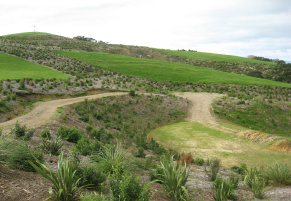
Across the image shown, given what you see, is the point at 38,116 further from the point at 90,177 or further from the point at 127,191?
the point at 127,191

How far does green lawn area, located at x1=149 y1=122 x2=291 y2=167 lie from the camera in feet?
49.0

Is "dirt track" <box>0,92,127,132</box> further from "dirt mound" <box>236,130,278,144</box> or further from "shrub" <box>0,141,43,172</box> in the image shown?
"dirt mound" <box>236,130,278,144</box>

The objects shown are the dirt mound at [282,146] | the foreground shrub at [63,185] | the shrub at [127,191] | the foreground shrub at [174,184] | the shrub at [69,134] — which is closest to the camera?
the shrub at [127,191]

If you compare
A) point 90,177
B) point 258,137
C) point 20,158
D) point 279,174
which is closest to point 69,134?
point 20,158

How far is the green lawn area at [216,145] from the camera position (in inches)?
588

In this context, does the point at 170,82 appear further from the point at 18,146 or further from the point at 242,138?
the point at 18,146

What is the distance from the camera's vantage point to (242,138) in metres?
19.0

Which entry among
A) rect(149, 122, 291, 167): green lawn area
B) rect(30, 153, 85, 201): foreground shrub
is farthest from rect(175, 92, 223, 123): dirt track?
rect(30, 153, 85, 201): foreground shrub

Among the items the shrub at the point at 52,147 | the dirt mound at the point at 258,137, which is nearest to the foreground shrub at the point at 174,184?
the shrub at the point at 52,147

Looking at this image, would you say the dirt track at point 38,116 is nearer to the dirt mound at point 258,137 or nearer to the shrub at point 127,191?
the shrub at point 127,191

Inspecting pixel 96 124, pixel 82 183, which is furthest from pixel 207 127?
pixel 82 183

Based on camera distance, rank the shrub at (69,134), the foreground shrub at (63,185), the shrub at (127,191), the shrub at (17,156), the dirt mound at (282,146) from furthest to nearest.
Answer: the dirt mound at (282,146), the shrub at (69,134), the shrub at (17,156), the foreground shrub at (63,185), the shrub at (127,191)

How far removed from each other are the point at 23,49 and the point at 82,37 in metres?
74.6

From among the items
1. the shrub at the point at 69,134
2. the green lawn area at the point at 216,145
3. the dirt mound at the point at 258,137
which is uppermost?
the shrub at the point at 69,134
